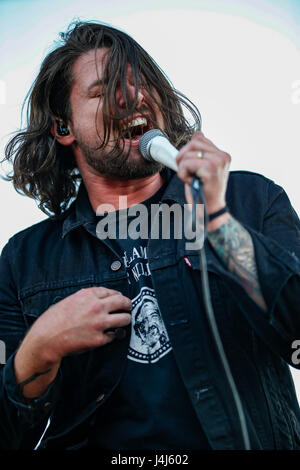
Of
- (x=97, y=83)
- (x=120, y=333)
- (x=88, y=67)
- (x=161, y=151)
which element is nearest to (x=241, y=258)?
(x=161, y=151)

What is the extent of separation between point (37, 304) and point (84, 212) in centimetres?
43

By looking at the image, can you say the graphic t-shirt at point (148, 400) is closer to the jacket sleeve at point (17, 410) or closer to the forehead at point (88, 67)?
the jacket sleeve at point (17, 410)

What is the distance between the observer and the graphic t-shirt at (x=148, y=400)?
1.57m

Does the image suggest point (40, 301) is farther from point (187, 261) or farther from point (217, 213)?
point (217, 213)

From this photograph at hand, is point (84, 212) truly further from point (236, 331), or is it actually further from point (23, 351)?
point (236, 331)

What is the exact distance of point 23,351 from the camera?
1.65 m

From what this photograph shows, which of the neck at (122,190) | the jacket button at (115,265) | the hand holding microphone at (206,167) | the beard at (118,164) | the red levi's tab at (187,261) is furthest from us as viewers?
the neck at (122,190)

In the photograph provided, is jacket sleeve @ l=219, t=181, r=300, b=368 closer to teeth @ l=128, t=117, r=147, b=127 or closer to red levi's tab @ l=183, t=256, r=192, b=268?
red levi's tab @ l=183, t=256, r=192, b=268

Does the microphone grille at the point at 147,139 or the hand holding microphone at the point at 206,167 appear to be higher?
the microphone grille at the point at 147,139

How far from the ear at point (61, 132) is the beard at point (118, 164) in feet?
0.88

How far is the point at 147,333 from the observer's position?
1.72 meters

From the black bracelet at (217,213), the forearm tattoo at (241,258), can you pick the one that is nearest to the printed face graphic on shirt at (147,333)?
the forearm tattoo at (241,258)
